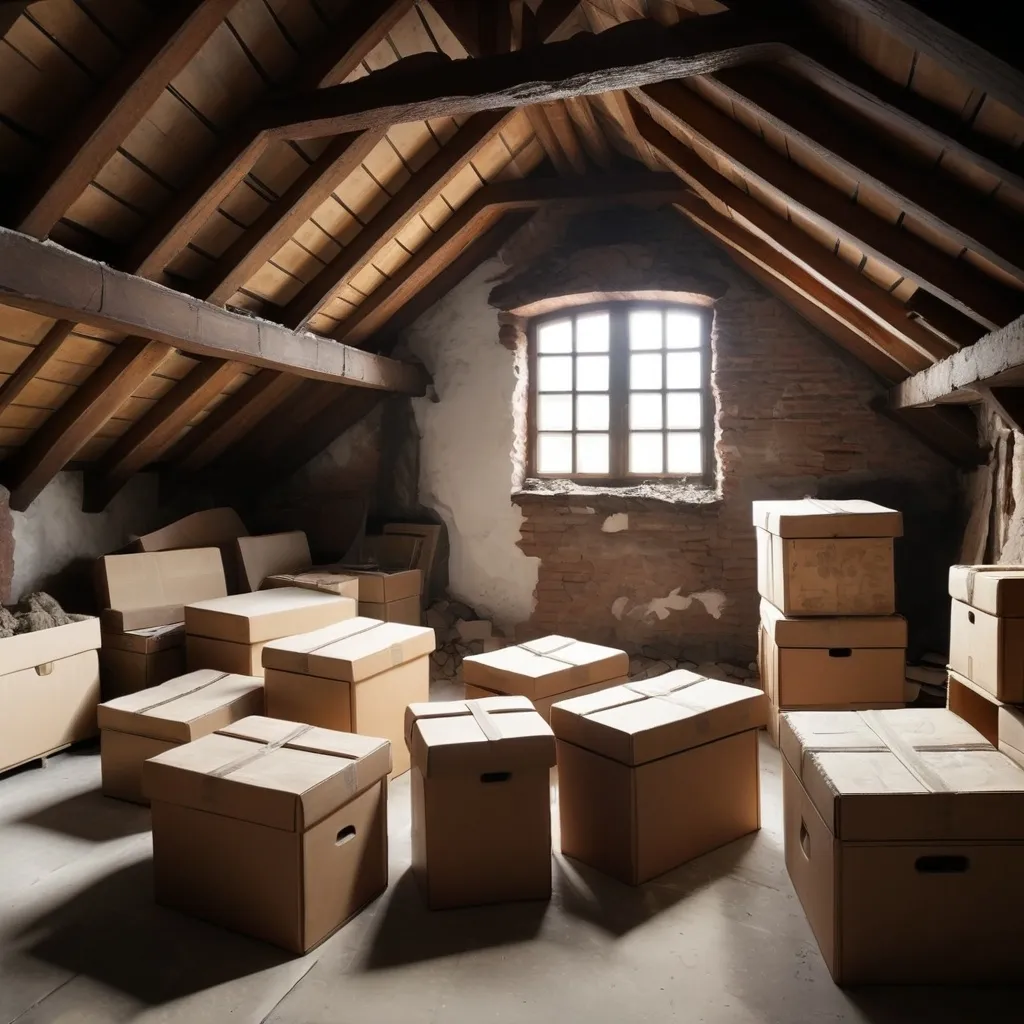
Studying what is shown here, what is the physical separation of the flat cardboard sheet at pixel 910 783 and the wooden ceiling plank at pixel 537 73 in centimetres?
189

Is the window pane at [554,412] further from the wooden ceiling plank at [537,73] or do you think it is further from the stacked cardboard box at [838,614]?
the wooden ceiling plank at [537,73]

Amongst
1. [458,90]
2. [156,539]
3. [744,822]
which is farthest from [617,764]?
[156,539]

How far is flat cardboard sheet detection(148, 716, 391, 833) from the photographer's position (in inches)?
80.0

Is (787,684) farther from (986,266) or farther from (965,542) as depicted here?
(986,266)

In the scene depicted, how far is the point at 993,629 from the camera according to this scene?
212 centimetres

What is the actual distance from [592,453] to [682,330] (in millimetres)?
959

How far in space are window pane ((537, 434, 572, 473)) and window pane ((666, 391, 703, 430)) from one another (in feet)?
2.22

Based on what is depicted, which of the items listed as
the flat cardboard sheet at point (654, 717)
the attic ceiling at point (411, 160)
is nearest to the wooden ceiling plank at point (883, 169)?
the attic ceiling at point (411, 160)

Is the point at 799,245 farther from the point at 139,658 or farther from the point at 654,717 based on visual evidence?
the point at 139,658

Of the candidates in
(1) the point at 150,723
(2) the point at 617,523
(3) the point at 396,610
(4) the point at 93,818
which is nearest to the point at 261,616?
(1) the point at 150,723

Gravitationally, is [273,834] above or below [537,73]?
below

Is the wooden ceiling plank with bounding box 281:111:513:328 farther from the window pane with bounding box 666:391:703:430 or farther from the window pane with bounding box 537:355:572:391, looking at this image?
the window pane with bounding box 666:391:703:430

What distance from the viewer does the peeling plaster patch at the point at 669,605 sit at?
15.0 ft

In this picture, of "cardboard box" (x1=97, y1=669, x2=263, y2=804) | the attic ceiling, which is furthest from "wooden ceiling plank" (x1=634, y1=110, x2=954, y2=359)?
"cardboard box" (x1=97, y1=669, x2=263, y2=804)
